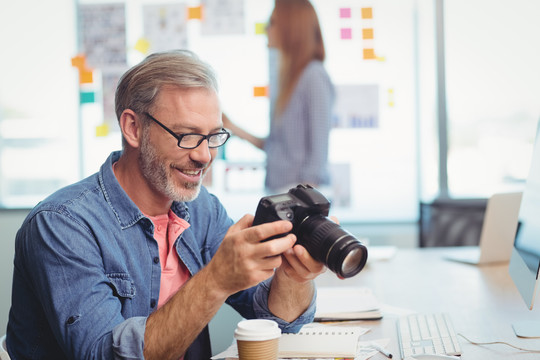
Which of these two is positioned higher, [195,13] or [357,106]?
→ [195,13]

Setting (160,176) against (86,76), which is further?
(86,76)

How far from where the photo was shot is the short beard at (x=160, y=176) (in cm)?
128

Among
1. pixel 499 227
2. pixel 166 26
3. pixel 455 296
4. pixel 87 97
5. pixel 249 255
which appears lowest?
pixel 455 296

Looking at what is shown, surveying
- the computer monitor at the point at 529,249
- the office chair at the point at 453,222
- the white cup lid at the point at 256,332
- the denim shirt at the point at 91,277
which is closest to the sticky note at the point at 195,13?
the office chair at the point at 453,222

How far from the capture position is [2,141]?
3.53 meters

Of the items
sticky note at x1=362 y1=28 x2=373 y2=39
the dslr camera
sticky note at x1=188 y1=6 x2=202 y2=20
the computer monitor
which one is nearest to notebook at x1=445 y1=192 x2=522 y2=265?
the computer monitor

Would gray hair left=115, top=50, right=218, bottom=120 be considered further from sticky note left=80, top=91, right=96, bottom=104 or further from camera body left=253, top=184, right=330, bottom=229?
sticky note left=80, top=91, right=96, bottom=104

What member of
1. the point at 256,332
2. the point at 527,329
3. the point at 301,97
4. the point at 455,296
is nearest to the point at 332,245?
the point at 256,332

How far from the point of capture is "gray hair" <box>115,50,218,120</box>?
129cm

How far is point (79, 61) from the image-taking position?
3.50 meters

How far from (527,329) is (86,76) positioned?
9.56 feet

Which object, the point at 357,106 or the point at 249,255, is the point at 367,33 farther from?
the point at 249,255

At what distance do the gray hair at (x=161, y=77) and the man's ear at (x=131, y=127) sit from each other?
0.6 inches

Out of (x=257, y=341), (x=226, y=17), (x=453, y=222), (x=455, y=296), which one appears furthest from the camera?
(x=226, y=17)
